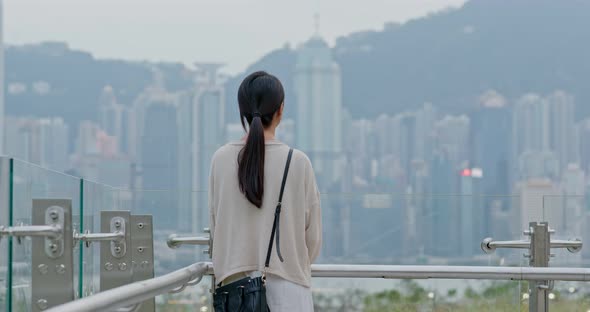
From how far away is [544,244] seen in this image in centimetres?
367

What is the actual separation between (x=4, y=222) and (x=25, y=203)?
0.17m

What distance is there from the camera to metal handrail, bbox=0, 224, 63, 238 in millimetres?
1846

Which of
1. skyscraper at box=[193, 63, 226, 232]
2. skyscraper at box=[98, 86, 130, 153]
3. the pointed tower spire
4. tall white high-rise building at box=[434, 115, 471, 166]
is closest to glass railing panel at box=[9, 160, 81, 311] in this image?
skyscraper at box=[193, 63, 226, 232]

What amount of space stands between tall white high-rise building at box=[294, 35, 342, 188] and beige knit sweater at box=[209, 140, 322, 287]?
484 inches

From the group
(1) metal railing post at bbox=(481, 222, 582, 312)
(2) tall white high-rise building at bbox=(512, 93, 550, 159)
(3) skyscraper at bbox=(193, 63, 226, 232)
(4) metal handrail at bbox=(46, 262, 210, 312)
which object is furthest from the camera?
(2) tall white high-rise building at bbox=(512, 93, 550, 159)

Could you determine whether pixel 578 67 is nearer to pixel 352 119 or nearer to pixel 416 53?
pixel 416 53

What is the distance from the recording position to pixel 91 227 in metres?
2.78

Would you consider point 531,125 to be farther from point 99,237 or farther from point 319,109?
point 99,237

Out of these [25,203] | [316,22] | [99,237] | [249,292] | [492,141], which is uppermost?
[316,22]

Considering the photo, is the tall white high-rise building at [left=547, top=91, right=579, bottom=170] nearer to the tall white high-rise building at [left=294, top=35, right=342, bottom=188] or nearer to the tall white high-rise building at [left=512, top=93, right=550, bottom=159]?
the tall white high-rise building at [left=512, top=93, right=550, bottom=159]

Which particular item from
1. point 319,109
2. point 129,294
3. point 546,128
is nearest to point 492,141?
point 546,128

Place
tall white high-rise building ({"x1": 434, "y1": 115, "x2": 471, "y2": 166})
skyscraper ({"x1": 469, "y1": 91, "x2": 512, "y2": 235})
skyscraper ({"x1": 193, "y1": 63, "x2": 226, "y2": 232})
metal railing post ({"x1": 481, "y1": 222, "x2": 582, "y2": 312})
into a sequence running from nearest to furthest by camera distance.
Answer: metal railing post ({"x1": 481, "y1": 222, "x2": 582, "y2": 312}) → skyscraper ({"x1": 193, "y1": 63, "x2": 226, "y2": 232}) → skyscraper ({"x1": 469, "y1": 91, "x2": 512, "y2": 235}) → tall white high-rise building ({"x1": 434, "y1": 115, "x2": 471, "y2": 166})

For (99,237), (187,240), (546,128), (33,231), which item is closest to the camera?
(33,231)

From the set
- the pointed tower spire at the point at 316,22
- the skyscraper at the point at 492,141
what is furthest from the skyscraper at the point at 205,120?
the skyscraper at the point at 492,141
